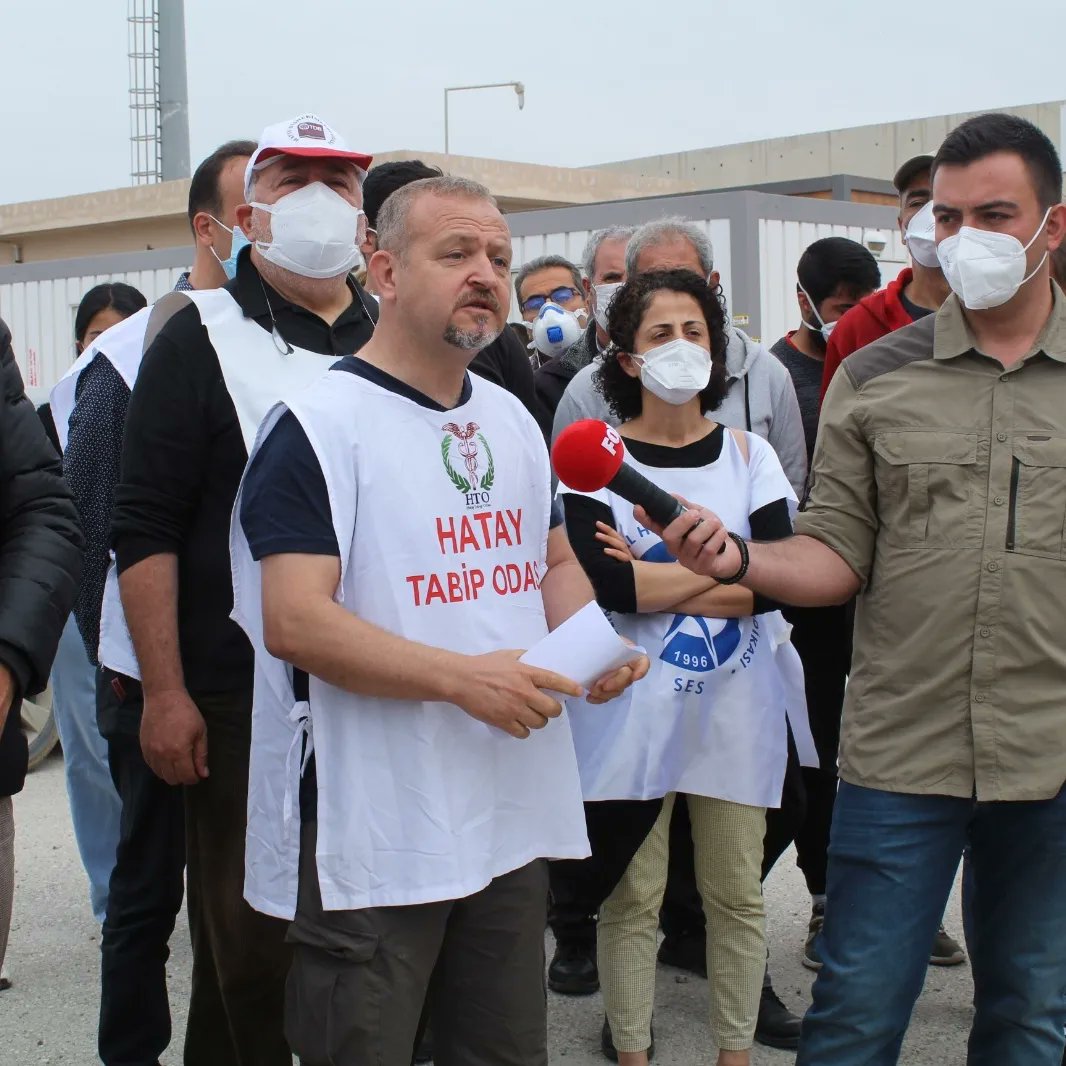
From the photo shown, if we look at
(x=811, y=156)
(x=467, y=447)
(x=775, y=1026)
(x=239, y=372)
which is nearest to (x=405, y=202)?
(x=467, y=447)

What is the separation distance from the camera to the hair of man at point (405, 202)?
292cm

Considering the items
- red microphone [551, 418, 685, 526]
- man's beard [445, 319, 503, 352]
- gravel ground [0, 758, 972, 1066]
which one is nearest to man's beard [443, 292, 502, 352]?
man's beard [445, 319, 503, 352]

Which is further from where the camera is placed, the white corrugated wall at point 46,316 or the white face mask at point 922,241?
the white corrugated wall at point 46,316

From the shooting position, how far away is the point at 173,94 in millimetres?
26719

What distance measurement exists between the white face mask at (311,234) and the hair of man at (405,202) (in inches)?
19.8

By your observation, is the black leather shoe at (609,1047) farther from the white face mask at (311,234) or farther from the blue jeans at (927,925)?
the white face mask at (311,234)

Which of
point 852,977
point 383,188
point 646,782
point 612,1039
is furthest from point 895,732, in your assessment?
point 383,188

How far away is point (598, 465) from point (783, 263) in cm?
1038

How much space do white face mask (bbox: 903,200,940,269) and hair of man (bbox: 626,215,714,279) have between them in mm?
622

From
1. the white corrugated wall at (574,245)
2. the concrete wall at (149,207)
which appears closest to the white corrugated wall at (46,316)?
the white corrugated wall at (574,245)

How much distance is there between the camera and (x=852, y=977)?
120 inches

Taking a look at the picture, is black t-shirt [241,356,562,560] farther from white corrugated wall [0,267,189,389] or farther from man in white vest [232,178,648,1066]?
white corrugated wall [0,267,189,389]

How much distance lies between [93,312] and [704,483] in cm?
362

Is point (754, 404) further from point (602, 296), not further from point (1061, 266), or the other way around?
point (1061, 266)
